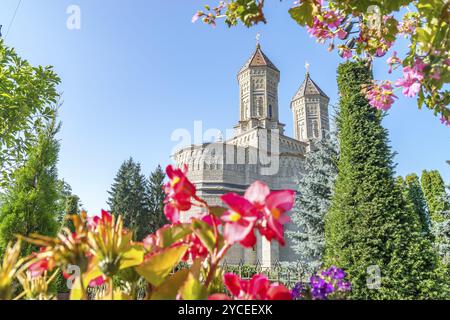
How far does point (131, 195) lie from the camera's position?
98.4 feet

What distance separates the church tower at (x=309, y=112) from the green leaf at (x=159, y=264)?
1376 inches

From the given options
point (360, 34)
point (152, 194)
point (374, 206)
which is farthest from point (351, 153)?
point (152, 194)

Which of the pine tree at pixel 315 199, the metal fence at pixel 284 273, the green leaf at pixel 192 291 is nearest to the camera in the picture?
the green leaf at pixel 192 291

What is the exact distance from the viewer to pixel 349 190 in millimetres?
5973

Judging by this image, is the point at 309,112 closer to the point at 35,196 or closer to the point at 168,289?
the point at 35,196

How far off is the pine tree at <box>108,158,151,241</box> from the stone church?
231 inches

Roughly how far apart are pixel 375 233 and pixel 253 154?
22975mm

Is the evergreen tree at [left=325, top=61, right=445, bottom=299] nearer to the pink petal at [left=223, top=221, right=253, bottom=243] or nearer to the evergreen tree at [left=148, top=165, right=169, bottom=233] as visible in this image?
the pink petal at [left=223, top=221, right=253, bottom=243]

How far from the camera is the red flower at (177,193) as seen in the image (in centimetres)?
104

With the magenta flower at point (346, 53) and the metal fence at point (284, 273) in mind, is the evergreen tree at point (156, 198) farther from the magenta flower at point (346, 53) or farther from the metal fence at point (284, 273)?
the magenta flower at point (346, 53)

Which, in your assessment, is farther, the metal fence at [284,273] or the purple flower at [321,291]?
the metal fence at [284,273]

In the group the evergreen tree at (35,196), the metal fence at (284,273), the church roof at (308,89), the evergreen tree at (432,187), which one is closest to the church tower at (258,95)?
the church roof at (308,89)

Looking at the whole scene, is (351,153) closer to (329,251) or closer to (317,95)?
(329,251)
